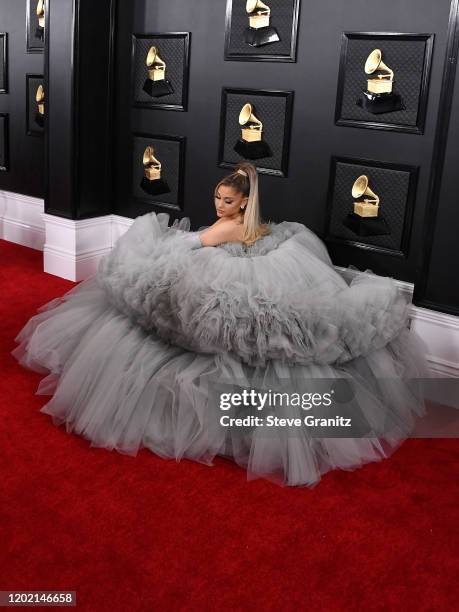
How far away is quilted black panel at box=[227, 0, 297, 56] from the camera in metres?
4.49

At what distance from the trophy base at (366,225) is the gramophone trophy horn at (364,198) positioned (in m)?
0.04

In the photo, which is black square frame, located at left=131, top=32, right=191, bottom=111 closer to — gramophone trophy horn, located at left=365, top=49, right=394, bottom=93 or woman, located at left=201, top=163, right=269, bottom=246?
gramophone trophy horn, located at left=365, top=49, right=394, bottom=93

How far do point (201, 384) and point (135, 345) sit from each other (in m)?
0.46

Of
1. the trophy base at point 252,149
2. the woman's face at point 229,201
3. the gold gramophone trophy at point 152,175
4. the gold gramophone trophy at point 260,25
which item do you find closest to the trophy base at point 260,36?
the gold gramophone trophy at point 260,25

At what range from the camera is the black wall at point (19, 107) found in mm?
6168

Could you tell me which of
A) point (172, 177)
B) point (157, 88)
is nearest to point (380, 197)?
point (172, 177)

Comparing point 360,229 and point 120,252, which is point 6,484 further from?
point 360,229

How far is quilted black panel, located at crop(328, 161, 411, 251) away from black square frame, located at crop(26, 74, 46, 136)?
9.63 feet

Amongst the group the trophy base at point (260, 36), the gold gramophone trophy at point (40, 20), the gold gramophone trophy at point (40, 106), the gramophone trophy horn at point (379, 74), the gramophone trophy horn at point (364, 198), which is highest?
the gold gramophone trophy at point (40, 20)

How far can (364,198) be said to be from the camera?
4352mm

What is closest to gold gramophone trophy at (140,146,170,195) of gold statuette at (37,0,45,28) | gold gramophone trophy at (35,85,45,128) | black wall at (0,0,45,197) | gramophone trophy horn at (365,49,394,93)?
gold gramophone trophy at (35,85,45,128)

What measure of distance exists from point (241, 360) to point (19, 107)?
410cm

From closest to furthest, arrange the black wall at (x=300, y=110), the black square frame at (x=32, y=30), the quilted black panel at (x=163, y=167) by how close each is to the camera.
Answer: the black wall at (x=300, y=110) → the quilted black panel at (x=163, y=167) → the black square frame at (x=32, y=30)

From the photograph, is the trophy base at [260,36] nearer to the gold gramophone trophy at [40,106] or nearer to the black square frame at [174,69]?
the black square frame at [174,69]
